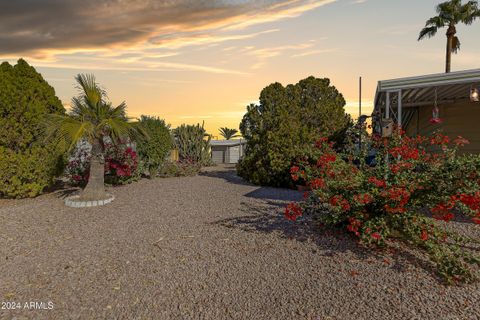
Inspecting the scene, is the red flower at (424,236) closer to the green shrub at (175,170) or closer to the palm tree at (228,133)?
the green shrub at (175,170)

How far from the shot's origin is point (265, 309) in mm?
3705

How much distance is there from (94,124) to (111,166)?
243cm

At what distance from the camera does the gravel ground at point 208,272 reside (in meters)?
3.74

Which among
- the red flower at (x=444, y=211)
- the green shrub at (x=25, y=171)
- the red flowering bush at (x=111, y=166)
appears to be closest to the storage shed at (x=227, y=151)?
the red flowering bush at (x=111, y=166)

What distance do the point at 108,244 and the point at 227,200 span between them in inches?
142

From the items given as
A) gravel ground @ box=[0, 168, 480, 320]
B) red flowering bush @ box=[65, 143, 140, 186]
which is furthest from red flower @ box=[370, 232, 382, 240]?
red flowering bush @ box=[65, 143, 140, 186]

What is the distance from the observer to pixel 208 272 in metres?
4.61

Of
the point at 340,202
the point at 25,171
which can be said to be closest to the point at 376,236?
the point at 340,202

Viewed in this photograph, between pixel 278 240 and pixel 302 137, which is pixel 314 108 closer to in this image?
pixel 302 137

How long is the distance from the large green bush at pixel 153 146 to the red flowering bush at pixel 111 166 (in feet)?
Answer: 4.29

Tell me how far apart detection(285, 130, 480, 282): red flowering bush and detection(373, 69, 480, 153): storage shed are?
3.29 m

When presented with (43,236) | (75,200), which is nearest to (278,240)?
(43,236)

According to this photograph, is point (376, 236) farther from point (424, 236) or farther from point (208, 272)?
point (208, 272)

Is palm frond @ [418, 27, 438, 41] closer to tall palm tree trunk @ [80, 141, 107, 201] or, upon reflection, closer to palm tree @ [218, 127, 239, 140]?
palm tree @ [218, 127, 239, 140]
